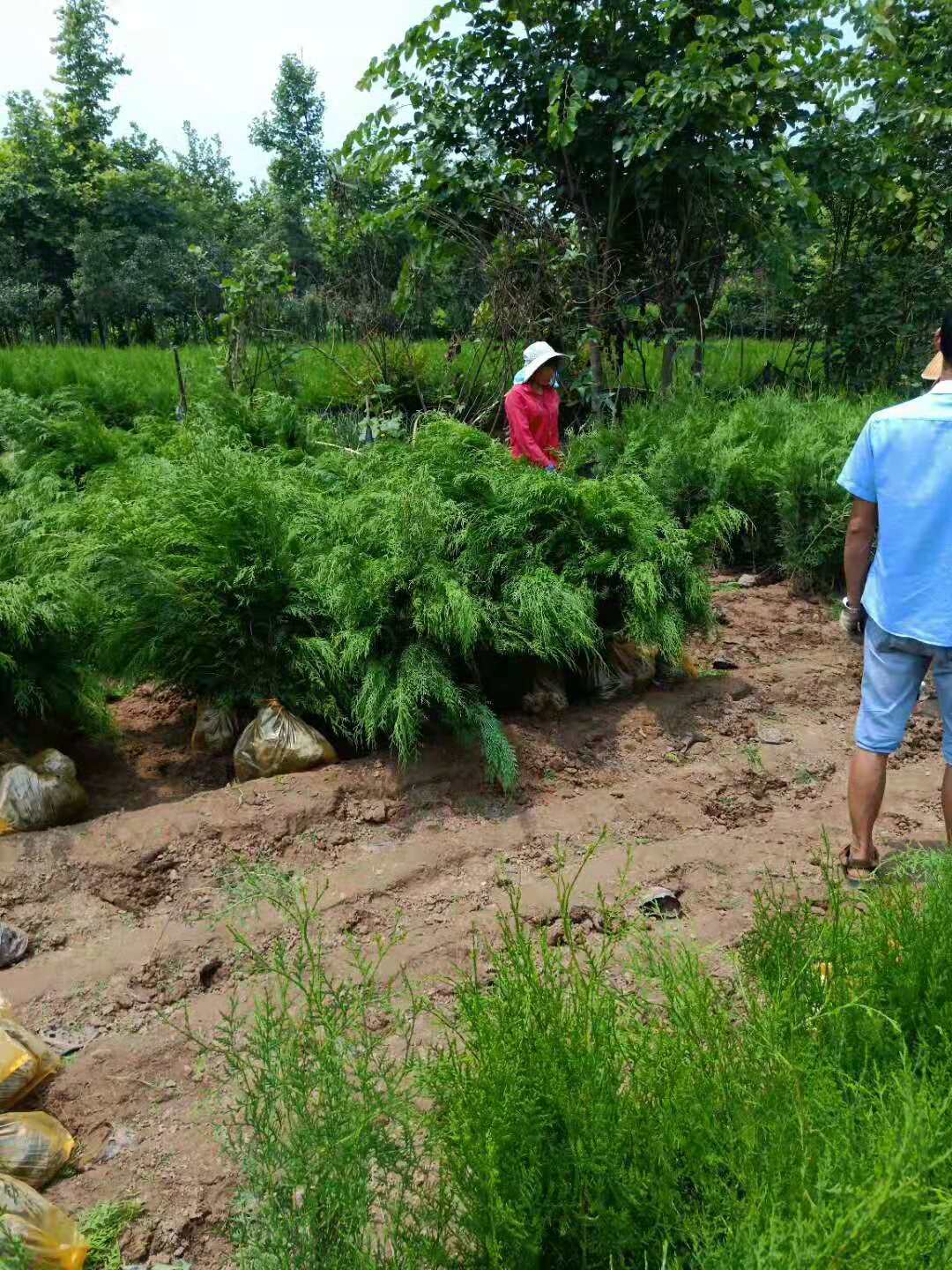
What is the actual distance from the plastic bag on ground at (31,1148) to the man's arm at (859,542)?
119 inches

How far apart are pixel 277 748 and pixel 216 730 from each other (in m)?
0.47

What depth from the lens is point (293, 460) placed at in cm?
684

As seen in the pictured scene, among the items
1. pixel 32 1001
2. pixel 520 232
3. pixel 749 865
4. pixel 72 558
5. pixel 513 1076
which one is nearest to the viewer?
pixel 513 1076

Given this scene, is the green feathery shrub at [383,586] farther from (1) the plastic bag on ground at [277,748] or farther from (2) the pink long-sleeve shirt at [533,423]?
(2) the pink long-sleeve shirt at [533,423]

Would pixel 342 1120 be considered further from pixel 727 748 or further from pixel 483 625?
pixel 727 748

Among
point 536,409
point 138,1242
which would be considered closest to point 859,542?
point 138,1242

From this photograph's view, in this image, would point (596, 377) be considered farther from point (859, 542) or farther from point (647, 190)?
point (859, 542)

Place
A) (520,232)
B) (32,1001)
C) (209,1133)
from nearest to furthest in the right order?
(209,1133) → (32,1001) → (520,232)

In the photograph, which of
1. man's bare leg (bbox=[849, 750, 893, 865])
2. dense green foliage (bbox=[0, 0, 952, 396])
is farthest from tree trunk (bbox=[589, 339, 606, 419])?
man's bare leg (bbox=[849, 750, 893, 865])

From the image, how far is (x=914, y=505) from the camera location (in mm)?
3211

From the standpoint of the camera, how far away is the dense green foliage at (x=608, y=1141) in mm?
1562

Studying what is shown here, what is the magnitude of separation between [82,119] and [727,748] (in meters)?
39.3

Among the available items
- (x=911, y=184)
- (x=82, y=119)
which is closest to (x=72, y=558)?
(x=911, y=184)

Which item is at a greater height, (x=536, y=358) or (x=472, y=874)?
(x=536, y=358)
